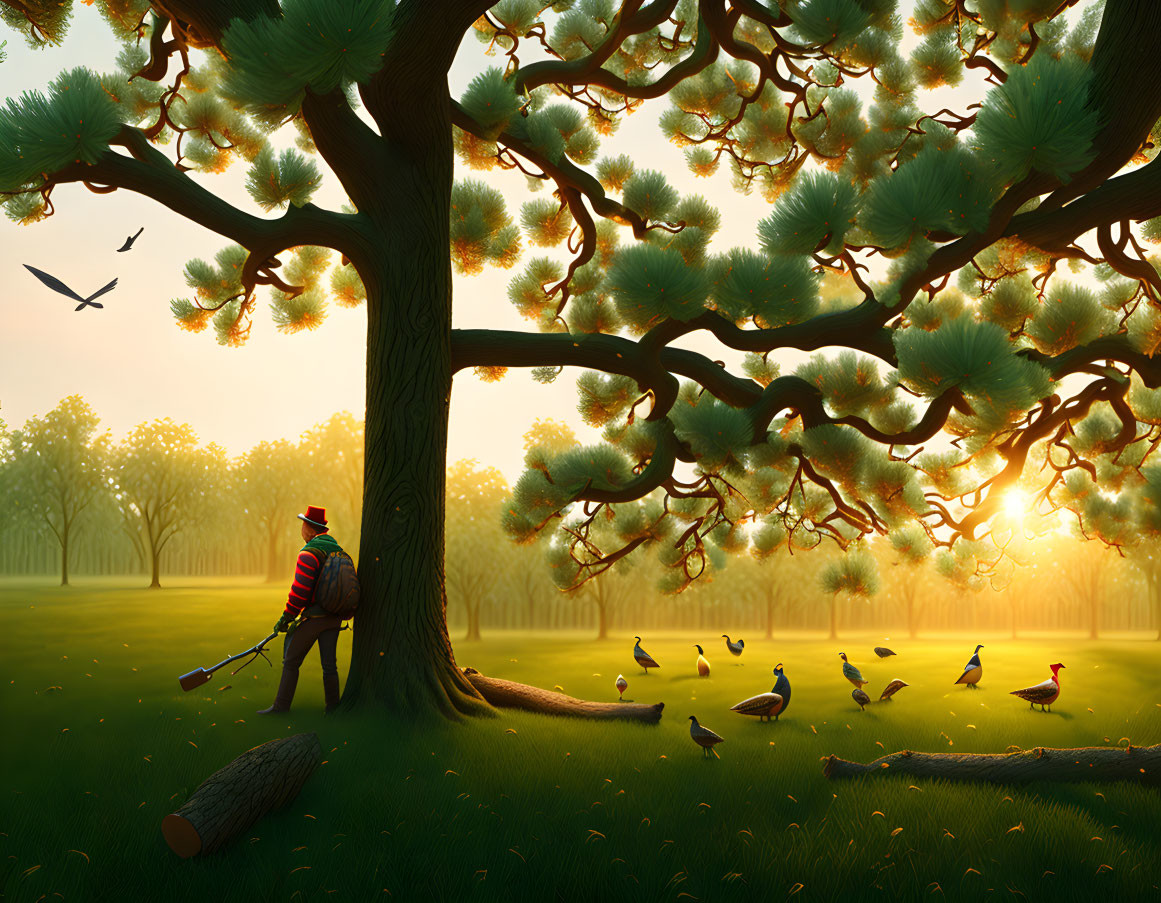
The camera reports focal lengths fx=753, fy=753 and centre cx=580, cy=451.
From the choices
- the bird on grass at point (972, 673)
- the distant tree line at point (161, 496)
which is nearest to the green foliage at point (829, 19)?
the bird on grass at point (972, 673)

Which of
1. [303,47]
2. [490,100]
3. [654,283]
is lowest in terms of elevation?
[654,283]

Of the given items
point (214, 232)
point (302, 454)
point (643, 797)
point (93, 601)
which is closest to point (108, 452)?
point (302, 454)

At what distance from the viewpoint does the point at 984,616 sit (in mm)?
31625

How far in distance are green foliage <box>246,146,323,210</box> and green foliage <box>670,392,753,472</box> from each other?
3800mm

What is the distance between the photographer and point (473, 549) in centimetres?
1869

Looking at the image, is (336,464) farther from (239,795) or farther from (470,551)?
(239,795)

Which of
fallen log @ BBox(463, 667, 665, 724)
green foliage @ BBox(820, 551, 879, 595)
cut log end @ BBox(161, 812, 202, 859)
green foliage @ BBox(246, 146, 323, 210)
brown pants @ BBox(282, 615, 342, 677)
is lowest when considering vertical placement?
fallen log @ BBox(463, 667, 665, 724)

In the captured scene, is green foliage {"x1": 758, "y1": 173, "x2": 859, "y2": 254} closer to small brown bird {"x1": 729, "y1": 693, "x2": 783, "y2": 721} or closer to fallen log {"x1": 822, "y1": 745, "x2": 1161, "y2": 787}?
fallen log {"x1": 822, "y1": 745, "x2": 1161, "y2": 787}

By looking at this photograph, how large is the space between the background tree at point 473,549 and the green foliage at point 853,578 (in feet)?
39.8

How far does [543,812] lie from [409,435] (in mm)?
2810

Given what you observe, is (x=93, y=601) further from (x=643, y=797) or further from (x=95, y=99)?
(x=643, y=797)

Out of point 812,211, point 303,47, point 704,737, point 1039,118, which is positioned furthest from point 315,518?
point 1039,118

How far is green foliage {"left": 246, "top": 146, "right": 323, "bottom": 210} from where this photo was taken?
21.4 feet

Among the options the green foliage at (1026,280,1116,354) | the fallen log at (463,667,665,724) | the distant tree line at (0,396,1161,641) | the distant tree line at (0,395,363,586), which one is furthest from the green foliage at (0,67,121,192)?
the distant tree line at (0,395,363,586)
